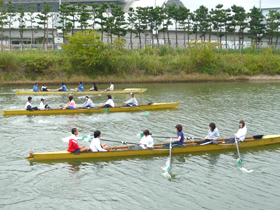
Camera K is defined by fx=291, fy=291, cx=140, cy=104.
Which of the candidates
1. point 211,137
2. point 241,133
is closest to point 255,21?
point 241,133

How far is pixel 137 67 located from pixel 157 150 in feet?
111

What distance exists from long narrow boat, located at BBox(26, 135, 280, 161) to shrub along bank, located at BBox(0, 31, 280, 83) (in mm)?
30293

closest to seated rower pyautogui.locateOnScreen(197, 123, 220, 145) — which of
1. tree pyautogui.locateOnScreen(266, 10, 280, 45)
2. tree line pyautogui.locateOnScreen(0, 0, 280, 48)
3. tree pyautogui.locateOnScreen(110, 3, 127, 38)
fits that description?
tree line pyautogui.locateOnScreen(0, 0, 280, 48)

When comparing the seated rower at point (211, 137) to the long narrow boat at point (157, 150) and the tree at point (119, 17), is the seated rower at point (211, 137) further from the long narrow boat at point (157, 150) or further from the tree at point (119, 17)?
the tree at point (119, 17)

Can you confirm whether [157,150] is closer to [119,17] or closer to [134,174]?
[134,174]

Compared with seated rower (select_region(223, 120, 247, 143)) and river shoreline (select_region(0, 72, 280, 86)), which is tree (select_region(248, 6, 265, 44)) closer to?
river shoreline (select_region(0, 72, 280, 86))

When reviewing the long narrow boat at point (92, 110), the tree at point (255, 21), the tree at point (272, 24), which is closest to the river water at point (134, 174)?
the long narrow boat at point (92, 110)

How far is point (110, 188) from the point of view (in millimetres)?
11125

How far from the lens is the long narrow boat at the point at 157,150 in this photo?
13.6 m

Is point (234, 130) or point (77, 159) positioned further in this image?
point (234, 130)

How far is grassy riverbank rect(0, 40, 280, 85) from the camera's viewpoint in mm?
43875

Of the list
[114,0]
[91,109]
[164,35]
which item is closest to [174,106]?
[91,109]

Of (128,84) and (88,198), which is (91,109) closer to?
(88,198)

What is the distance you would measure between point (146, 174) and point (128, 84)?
32071mm
